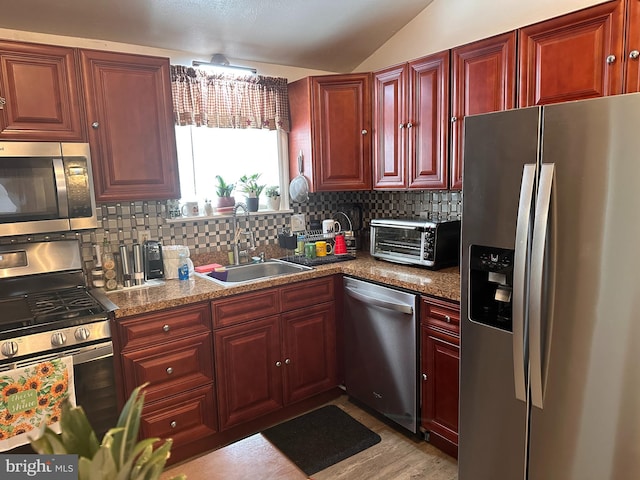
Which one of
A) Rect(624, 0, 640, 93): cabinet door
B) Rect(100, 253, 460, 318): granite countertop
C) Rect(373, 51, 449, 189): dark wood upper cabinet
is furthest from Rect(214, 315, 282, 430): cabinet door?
Rect(624, 0, 640, 93): cabinet door

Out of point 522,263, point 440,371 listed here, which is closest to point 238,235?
point 440,371

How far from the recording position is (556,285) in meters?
1.56

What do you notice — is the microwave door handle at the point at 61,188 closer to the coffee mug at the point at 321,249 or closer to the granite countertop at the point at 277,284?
the granite countertop at the point at 277,284

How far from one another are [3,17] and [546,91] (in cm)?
266

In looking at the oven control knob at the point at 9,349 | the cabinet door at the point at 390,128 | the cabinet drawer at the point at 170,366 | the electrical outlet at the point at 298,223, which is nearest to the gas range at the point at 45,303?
the oven control knob at the point at 9,349

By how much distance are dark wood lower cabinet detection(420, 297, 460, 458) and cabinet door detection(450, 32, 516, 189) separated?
76 centimetres

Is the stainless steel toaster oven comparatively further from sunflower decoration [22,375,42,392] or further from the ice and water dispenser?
sunflower decoration [22,375,42,392]

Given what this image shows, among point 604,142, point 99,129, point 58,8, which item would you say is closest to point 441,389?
point 604,142

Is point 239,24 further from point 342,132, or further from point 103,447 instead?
point 103,447

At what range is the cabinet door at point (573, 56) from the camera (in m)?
1.86

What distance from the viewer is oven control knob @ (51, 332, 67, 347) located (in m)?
1.85

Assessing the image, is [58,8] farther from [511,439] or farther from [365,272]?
[511,439]

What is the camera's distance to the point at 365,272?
265 cm

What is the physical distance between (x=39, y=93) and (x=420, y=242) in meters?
2.11
